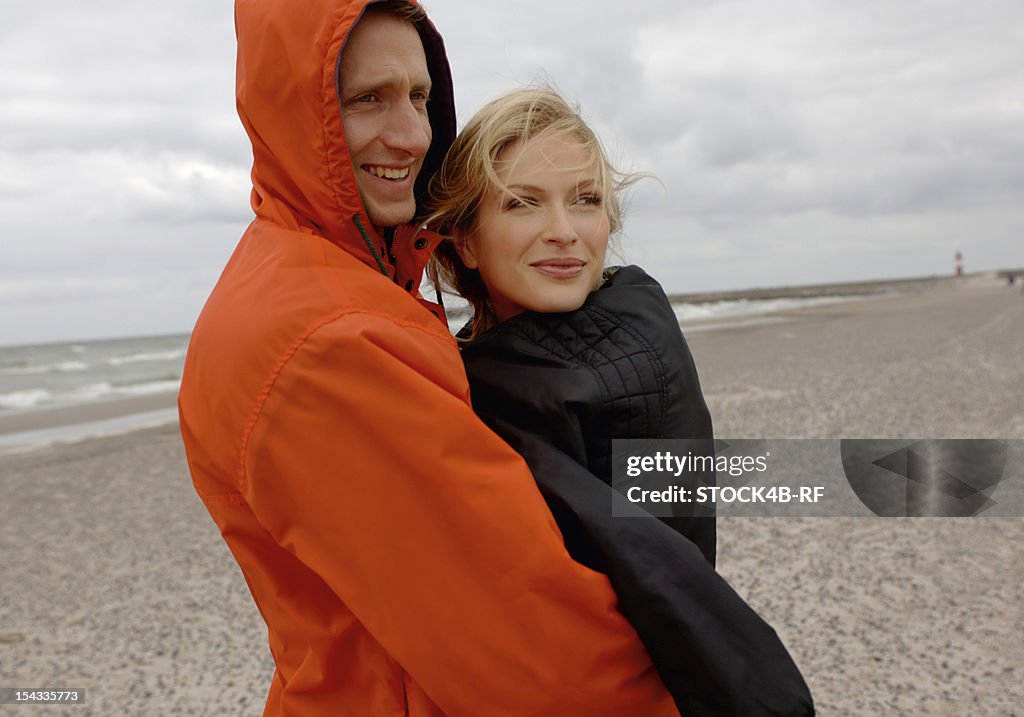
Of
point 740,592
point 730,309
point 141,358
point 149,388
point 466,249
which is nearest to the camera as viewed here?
point 466,249

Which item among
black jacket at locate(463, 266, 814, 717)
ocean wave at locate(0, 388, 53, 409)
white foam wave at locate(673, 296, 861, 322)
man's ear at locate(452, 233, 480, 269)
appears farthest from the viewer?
white foam wave at locate(673, 296, 861, 322)

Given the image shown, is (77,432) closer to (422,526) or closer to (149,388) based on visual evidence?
(149,388)

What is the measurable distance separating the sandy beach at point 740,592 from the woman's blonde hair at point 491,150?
3.82 metres

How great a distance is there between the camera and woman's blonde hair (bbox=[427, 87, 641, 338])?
2115mm

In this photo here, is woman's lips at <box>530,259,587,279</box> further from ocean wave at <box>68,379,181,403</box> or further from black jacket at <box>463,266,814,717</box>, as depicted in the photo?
ocean wave at <box>68,379,181,403</box>

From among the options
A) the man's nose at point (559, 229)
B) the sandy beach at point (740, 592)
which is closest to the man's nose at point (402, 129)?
the man's nose at point (559, 229)

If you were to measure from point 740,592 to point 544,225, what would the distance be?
4829 mm

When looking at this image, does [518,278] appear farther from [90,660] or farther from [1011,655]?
[90,660]

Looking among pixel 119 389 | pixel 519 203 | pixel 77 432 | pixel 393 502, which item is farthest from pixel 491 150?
pixel 119 389

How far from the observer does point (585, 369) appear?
5.78 feet

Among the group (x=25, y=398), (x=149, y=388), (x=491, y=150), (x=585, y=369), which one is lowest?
(x=25, y=398)

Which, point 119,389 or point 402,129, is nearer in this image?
point 402,129

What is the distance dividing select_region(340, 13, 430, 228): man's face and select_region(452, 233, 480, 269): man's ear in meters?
0.27

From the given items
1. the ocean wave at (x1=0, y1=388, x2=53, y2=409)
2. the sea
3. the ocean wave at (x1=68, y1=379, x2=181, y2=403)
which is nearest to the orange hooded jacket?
the sea
